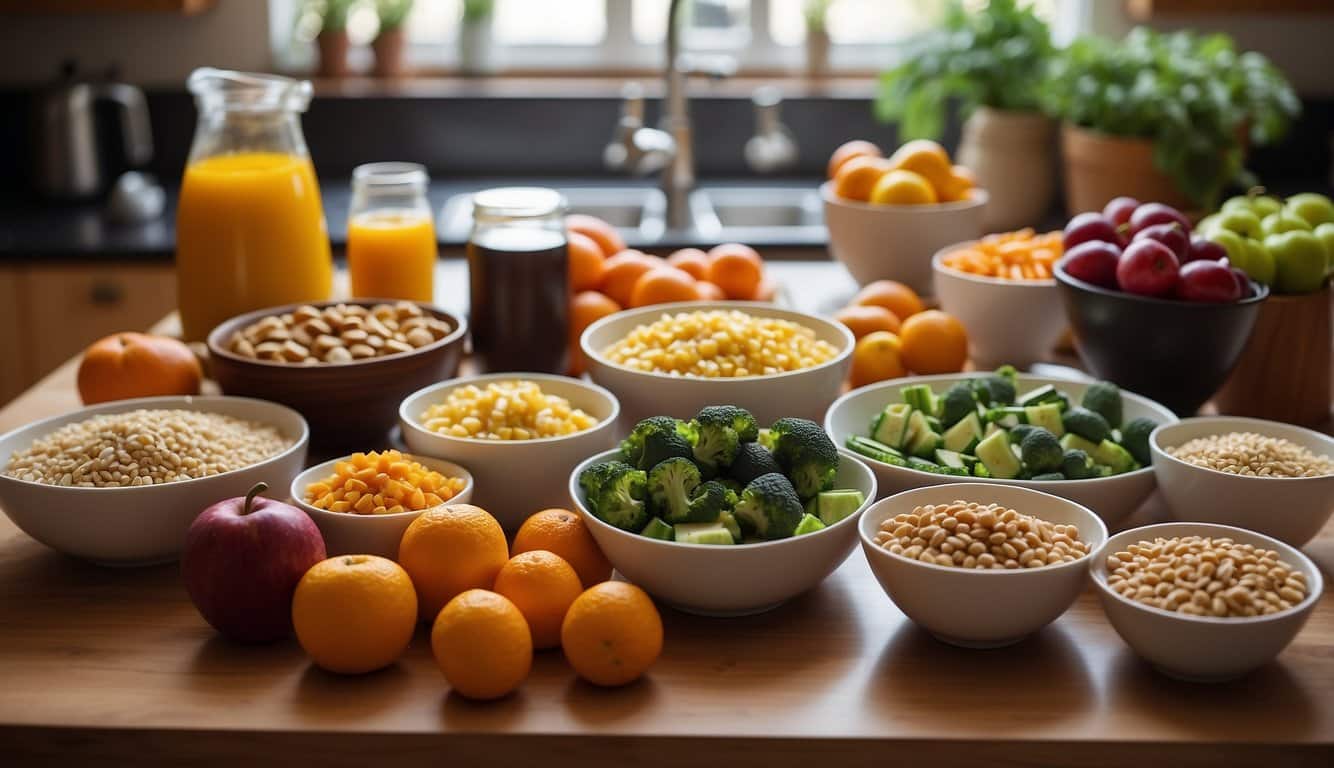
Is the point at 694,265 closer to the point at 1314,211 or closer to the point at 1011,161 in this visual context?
the point at 1314,211

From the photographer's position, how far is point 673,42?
9.89 ft

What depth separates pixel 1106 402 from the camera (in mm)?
1491

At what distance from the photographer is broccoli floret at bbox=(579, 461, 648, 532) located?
1.23m

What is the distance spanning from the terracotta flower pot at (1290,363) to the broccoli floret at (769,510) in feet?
2.57

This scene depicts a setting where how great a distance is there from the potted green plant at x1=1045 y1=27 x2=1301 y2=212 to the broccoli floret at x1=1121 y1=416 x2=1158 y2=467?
1657mm

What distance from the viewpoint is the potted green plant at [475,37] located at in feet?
12.4

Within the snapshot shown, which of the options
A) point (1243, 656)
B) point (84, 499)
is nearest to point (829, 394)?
point (1243, 656)

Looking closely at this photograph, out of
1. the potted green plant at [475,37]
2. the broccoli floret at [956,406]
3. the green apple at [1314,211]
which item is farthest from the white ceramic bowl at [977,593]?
the potted green plant at [475,37]

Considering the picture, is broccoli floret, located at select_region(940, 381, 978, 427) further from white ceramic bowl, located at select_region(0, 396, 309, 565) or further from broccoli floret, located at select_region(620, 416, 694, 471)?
white ceramic bowl, located at select_region(0, 396, 309, 565)

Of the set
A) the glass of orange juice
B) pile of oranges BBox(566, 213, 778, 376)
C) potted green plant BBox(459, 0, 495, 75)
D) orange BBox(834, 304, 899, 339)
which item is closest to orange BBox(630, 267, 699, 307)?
pile of oranges BBox(566, 213, 778, 376)

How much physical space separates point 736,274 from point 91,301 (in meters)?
1.74

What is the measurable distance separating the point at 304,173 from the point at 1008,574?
49.3 inches

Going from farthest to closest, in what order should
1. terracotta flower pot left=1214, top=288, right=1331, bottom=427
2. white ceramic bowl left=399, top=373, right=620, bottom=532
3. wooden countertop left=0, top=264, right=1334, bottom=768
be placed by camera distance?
terracotta flower pot left=1214, top=288, right=1331, bottom=427 < white ceramic bowl left=399, top=373, right=620, bottom=532 < wooden countertop left=0, top=264, right=1334, bottom=768

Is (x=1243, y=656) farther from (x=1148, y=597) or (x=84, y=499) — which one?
(x=84, y=499)
